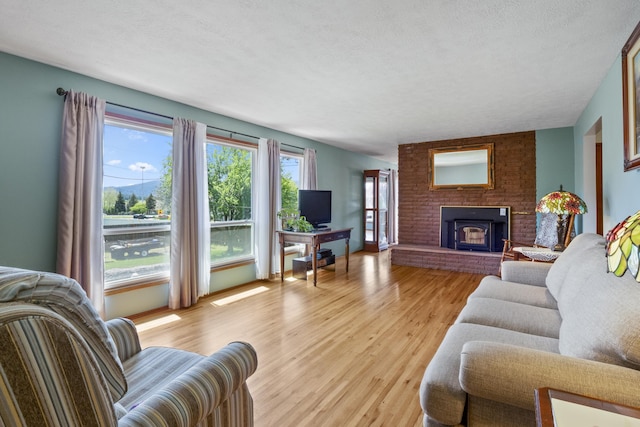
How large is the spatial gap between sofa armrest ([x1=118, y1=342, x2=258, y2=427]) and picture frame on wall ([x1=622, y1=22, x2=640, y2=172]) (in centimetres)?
264

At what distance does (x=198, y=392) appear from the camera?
3.36ft

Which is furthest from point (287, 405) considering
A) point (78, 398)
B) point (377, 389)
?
point (78, 398)

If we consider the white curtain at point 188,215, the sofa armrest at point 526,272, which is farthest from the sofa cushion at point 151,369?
the sofa armrest at point 526,272

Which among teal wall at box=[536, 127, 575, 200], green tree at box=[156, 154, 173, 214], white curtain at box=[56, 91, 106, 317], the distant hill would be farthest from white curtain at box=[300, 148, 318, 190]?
teal wall at box=[536, 127, 575, 200]

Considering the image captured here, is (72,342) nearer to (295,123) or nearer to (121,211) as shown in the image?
(121,211)

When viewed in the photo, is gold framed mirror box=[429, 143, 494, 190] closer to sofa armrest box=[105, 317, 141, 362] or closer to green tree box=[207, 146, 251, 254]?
green tree box=[207, 146, 251, 254]

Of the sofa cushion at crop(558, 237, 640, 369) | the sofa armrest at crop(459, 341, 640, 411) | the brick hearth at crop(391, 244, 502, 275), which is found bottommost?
the brick hearth at crop(391, 244, 502, 275)

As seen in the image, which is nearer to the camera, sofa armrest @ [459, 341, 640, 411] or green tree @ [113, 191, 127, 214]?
sofa armrest @ [459, 341, 640, 411]

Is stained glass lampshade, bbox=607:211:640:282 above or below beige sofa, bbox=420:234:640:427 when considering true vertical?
above

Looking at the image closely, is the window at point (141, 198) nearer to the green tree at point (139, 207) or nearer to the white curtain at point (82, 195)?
the green tree at point (139, 207)

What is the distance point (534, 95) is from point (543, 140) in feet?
6.77

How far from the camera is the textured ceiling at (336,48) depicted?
1.92 meters

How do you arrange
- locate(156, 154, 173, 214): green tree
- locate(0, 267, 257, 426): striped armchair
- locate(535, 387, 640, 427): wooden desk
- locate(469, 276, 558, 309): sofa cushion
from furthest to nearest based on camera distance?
locate(156, 154, 173, 214): green tree → locate(469, 276, 558, 309): sofa cushion → locate(535, 387, 640, 427): wooden desk → locate(0, 267, 257, 426): striped armchair

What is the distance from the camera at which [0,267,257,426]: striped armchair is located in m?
0.60
